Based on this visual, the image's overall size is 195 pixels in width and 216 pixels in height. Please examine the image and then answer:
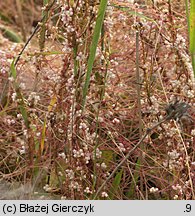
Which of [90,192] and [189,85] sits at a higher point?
[189,85]

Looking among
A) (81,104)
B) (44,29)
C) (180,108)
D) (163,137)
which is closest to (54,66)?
(44,29)

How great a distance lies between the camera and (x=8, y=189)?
5.10 feet

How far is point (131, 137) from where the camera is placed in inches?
62.7

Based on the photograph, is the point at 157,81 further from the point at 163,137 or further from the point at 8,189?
the point at 8,189

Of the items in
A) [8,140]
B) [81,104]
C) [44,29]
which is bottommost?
[8,140]

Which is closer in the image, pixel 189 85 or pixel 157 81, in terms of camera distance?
pixel 189 85

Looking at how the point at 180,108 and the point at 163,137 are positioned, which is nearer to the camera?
the point at 180,108

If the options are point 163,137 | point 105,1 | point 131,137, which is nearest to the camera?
point 105,1

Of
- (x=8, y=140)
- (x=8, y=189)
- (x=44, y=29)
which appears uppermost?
(x=44, y=29)
